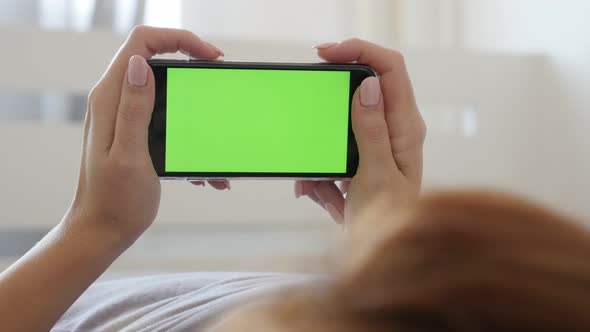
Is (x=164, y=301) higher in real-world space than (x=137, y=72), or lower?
lower

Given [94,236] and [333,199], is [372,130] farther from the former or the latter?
[94,236]

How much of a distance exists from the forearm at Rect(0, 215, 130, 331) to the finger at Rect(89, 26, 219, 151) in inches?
3.5

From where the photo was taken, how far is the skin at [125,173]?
58 cm

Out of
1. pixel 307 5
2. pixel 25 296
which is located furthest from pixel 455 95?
pixel 25 296

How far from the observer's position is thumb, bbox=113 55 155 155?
65 centimetres

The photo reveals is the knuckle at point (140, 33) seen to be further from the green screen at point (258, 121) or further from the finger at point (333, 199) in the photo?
the finger at point (333, 199)

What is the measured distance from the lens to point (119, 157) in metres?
0.65

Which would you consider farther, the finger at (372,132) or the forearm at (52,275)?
the finger at (372,132)

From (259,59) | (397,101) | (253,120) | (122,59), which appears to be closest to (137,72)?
(122,59)

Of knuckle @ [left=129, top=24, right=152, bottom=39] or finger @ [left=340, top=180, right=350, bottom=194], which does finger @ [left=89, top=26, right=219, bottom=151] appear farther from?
finger @ [left=340, top=180, right=350, bottom=194]

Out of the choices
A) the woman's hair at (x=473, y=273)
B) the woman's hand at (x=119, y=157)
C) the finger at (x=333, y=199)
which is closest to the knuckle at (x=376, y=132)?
the finger at (x=333, y=199)

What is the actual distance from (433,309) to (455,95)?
1.69 meters

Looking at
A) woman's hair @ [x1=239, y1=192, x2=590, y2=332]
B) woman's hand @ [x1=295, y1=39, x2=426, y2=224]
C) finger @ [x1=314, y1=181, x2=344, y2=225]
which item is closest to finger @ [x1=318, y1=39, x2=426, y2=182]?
→ woman's hand @ [x1=295, y1=39, x2=426, y2=224]

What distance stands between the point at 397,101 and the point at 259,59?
1026 millimetres
